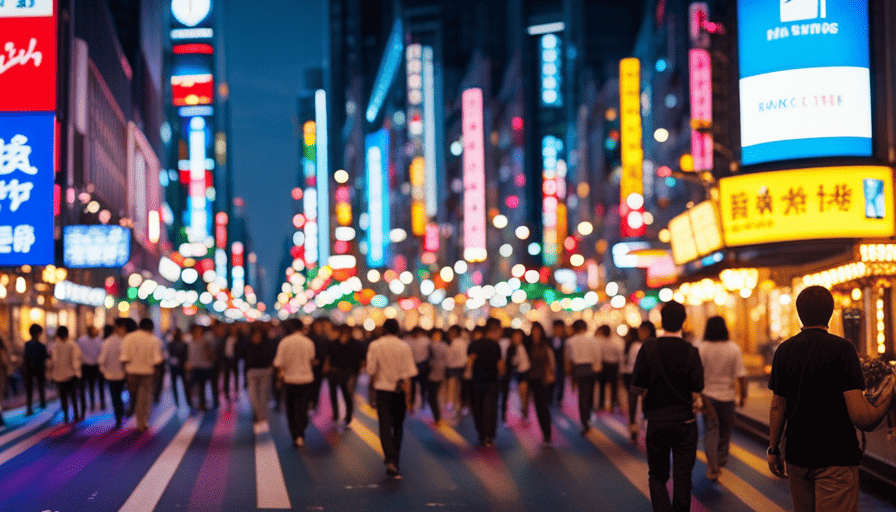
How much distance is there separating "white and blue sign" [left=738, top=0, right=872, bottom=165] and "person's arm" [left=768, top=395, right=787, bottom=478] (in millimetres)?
16448

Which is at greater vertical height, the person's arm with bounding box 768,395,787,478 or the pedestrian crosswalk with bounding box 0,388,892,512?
the person's arm with bounding box 768,395,787,478

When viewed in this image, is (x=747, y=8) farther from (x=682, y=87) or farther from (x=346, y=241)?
Result: (x=346, y=241)

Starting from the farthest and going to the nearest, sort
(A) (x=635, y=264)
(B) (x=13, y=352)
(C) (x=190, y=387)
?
(A) (x=635, y=264) → (B) (x=13, y=352) → (C) (x=190, y=387)

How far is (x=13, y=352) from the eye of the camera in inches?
1147

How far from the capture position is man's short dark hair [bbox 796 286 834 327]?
218 inches

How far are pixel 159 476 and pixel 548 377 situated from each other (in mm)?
5629

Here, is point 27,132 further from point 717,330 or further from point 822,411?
point 822,411

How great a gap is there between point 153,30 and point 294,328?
67.2 meters

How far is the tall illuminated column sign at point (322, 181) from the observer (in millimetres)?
168250

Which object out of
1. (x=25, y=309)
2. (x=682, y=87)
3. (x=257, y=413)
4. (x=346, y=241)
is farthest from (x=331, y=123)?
(x=257, y=413)

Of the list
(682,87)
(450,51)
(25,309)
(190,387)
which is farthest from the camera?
(450,51)

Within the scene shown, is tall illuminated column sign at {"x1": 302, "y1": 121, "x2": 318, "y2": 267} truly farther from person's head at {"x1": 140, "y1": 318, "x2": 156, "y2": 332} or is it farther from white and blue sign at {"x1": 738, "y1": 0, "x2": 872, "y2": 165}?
person's head at {"x1": 140, "y1": 318, "x2": 156, "y2": 332}

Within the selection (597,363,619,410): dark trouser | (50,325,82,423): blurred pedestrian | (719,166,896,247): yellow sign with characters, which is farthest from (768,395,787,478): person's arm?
(50,325,82,423): blurred pedestrian

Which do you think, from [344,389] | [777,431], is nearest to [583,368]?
[344,389]
